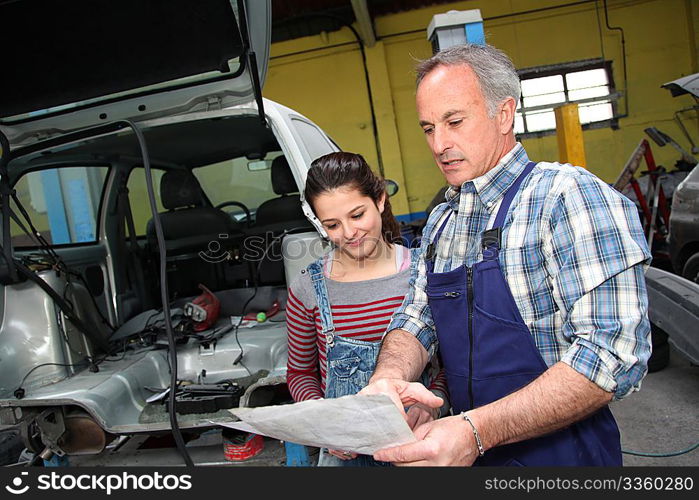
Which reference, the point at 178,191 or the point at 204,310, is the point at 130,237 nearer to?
the point at 178,191

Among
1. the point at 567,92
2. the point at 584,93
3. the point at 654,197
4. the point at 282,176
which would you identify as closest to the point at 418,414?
the point at 282,176

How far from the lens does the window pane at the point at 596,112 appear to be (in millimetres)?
10305

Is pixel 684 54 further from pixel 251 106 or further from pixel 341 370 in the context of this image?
pixel 341 370

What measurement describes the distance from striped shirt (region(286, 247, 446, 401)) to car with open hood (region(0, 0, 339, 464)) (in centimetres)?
40

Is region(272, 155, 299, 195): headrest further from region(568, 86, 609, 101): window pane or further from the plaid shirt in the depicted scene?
region(568, 86, 609, 101): window pane

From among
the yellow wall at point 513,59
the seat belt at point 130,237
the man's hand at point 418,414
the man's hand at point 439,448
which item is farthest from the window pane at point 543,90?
the man's hand at point 439,448

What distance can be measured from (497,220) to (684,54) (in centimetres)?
1121

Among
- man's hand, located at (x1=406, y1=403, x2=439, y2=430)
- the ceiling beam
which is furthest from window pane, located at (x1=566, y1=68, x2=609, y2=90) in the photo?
man's hand, located at (x1=406, y1=403, x2=439, y2=430)

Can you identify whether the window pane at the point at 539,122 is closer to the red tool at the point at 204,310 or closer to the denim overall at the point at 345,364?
the red tool at the point at 204,310

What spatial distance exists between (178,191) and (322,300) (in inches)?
110

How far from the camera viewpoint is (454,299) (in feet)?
4.26

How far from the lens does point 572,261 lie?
3.73ft

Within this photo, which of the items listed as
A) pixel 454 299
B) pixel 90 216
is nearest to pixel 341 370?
pixel 454 299

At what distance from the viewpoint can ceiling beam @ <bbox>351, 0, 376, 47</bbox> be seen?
866cm
